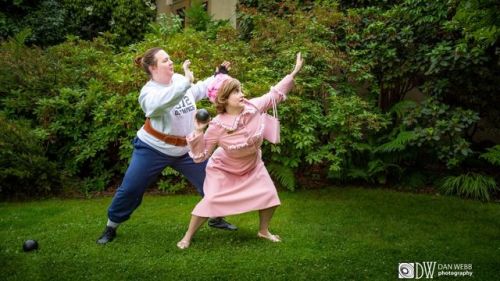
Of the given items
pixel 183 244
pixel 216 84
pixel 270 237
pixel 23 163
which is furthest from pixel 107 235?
pixel 23 163

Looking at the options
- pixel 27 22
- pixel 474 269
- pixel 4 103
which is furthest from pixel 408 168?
pixel 27 22

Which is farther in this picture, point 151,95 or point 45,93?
point 45,93

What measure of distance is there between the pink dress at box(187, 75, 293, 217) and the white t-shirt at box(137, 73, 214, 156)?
302 mm

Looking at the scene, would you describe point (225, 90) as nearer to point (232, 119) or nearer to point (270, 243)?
point (232, 119)

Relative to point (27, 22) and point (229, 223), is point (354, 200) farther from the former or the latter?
point (27, 22)

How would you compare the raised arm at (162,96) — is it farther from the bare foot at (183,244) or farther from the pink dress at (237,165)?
the bare foot at (183,244)

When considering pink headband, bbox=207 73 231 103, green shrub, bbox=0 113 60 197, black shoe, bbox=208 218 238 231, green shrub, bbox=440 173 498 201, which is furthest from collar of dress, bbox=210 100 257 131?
green shrub, bbox=440 173 498 201

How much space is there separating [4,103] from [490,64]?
277 inches

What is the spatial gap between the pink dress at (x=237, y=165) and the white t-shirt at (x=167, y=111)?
30cm

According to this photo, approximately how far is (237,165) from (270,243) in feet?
2.67

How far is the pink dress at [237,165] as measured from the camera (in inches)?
182

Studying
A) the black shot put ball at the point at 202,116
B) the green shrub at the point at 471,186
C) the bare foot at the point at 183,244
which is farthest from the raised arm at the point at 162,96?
the green shrub at the point at 471,186

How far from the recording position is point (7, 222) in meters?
6.03

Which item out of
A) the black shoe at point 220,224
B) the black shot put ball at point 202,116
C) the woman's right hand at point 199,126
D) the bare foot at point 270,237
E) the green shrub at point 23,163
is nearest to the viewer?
the black shot put ball at point 202,116
